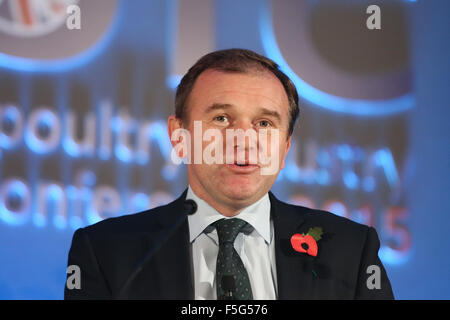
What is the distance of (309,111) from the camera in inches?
115

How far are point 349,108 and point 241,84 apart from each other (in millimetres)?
1106

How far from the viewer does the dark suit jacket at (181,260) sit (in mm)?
1916

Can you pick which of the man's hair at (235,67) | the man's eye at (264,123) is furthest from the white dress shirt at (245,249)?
the man's hair at (235,67)

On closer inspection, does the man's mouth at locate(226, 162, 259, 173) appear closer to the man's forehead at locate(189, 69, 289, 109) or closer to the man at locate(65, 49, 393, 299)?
the man at locate(65, 49, 393, 299)

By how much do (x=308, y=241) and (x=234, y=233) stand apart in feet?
0.90

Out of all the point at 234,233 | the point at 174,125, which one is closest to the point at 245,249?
the point at 234,233

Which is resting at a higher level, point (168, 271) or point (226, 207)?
point (226, 207)

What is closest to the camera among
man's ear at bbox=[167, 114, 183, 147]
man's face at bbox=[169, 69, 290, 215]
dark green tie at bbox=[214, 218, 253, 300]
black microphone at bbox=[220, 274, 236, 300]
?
black microphone at bbox=[220, 274, 236, 300]

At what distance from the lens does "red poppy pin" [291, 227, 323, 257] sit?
1.94 meters

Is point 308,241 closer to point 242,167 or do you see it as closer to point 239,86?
point 242,167

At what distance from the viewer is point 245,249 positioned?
6.56ft

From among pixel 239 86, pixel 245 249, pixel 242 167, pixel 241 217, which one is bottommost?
pixel 245 249

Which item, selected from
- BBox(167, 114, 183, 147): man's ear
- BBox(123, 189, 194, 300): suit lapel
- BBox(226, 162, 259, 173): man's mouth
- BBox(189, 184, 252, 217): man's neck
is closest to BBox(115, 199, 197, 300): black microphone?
BBox(123, 189, 194, 300): suit lapel

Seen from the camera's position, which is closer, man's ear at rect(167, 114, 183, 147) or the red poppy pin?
the red poppy pin
